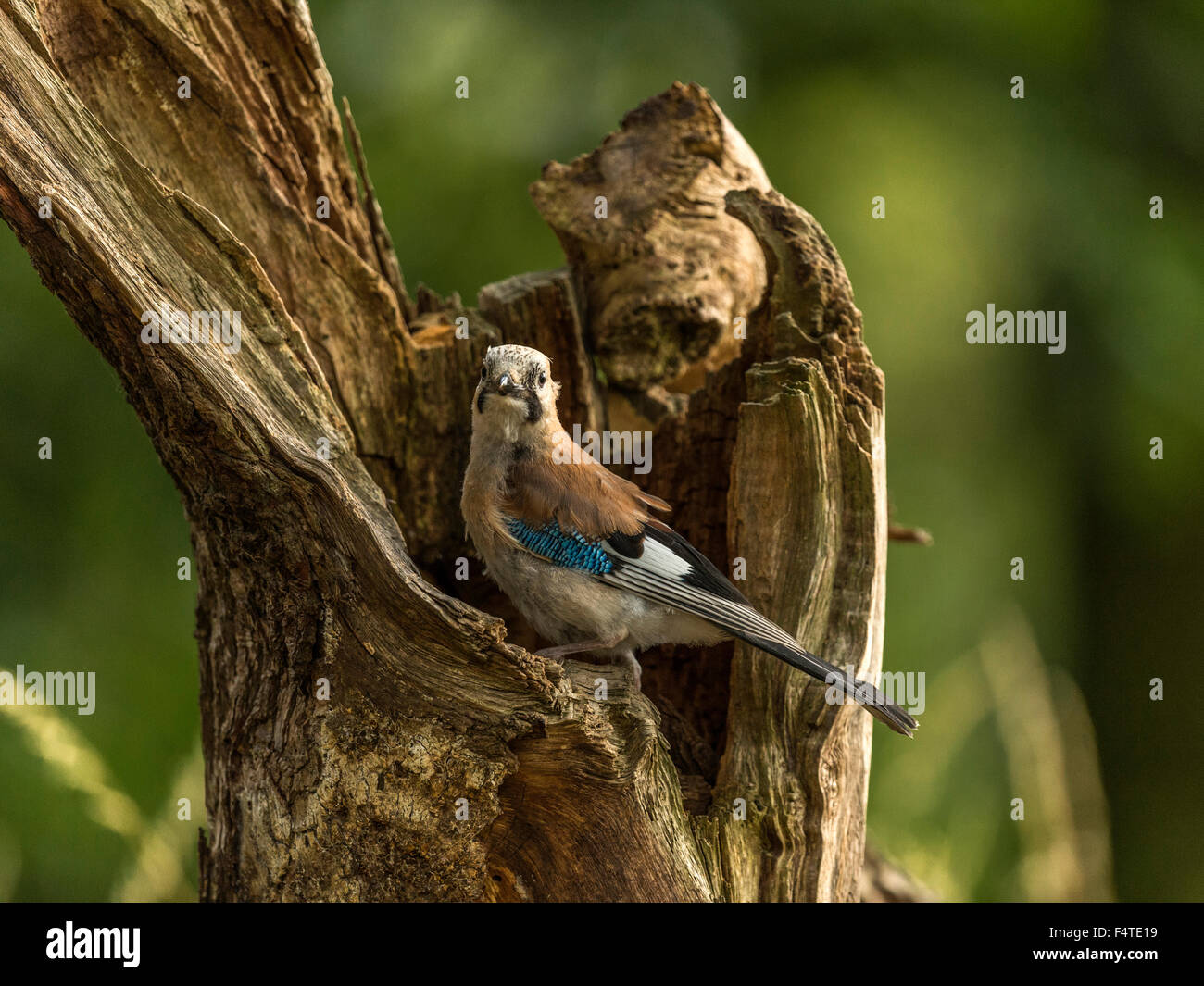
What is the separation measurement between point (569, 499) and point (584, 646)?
0.51 metres

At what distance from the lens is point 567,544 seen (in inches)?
140

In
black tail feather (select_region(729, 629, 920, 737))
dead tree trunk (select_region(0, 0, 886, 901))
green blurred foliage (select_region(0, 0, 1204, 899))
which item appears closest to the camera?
dead tree trunk (select_region(0, 0, 886, 901))

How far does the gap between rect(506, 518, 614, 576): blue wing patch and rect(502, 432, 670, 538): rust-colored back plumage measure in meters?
0.02

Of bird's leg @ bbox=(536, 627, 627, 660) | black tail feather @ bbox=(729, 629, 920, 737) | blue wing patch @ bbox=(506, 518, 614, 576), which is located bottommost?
black tail feather @ bbox=(729, 629, 920, 737)

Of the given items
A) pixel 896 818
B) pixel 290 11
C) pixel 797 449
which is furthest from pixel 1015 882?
pixel 290 11

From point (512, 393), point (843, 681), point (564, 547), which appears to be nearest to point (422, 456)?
point (512, 393)

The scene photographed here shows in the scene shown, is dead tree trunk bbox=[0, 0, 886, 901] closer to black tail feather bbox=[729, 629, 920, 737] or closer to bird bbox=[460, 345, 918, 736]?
black tail feather bbox=[729, 629, 920, 737]

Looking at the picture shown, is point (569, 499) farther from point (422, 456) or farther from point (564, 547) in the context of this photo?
point (422, 456)

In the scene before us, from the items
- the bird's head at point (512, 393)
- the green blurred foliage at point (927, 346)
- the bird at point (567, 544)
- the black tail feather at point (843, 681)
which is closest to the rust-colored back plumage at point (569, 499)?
the bird at point (567, 544)

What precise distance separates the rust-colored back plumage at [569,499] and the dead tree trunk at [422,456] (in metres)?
0.44

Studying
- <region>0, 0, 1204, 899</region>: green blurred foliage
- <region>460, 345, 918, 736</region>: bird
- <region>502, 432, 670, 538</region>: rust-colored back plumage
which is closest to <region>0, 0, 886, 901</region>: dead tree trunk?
<region>460, 345, 918, 736</region>: bird

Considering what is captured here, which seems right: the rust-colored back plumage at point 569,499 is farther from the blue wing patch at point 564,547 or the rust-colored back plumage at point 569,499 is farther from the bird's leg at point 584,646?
the bird's leg at point 584,646

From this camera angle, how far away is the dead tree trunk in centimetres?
295

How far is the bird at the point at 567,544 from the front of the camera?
3512mm
